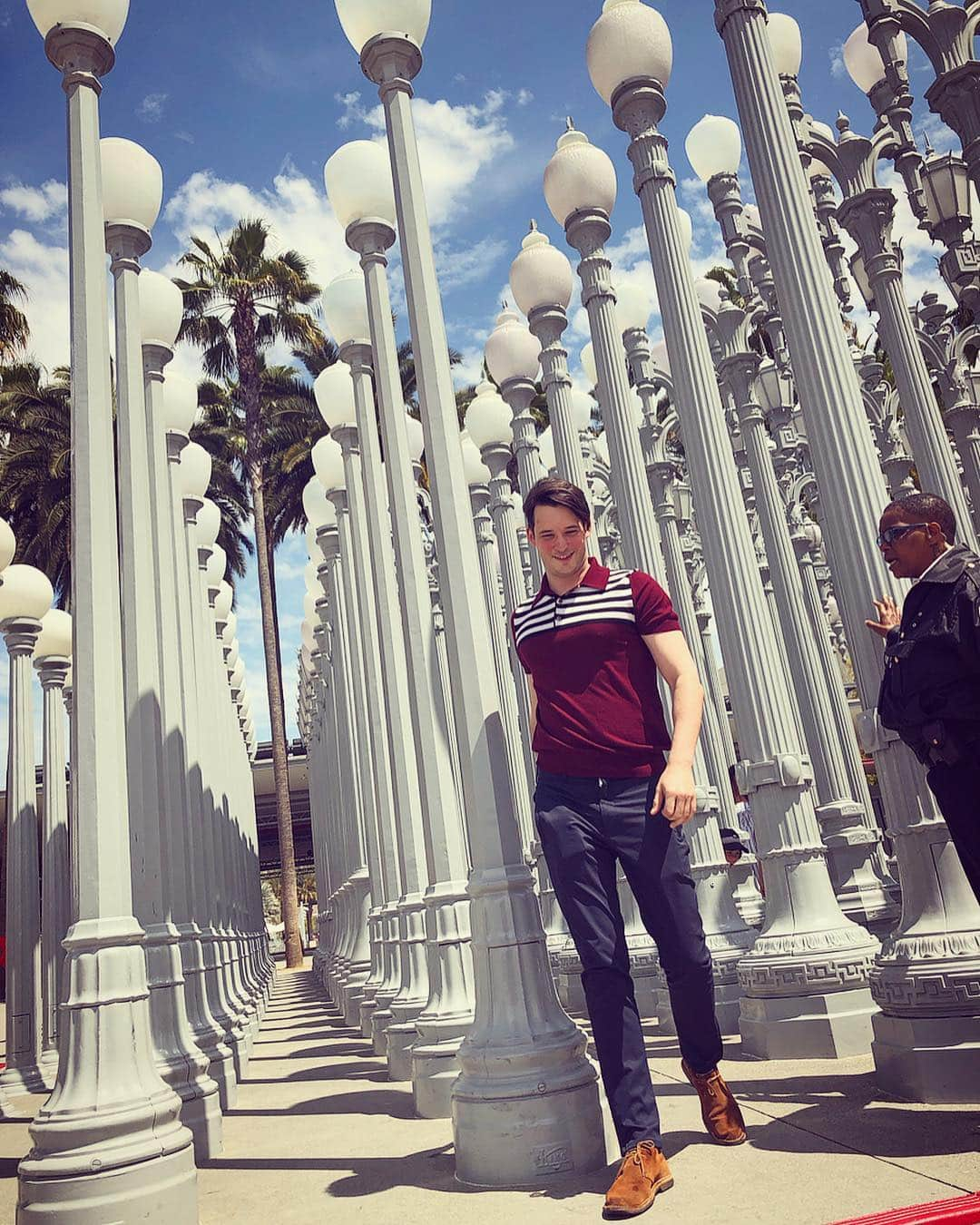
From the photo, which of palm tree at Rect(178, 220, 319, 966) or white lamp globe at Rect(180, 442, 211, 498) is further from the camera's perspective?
palm tree at Rect(178, 220, 319, 966)

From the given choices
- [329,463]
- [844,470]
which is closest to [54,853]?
[329,463]

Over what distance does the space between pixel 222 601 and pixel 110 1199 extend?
1402 centimetres

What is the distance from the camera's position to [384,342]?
6895mm

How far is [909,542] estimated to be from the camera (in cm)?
394

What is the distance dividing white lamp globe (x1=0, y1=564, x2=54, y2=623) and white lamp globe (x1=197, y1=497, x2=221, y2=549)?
6.39 feet

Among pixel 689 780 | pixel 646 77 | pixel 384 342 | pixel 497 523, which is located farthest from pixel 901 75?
pixel 689 780

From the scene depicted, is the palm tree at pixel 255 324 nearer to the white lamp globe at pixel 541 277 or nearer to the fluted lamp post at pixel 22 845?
the fluted lamp post at pixel 22 845

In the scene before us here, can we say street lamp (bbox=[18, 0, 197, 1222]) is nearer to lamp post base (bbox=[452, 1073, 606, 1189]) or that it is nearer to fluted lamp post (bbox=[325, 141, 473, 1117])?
lamp post base (bbox=[452, 1073, 606, 1189])

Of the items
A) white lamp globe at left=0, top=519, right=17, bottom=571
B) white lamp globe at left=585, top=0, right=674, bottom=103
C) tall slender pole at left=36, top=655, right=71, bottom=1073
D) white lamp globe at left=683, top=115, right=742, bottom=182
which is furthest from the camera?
tall slender pole at left=36, top=655, right=71, bottom=1073

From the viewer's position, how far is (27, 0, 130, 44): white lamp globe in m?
5.60

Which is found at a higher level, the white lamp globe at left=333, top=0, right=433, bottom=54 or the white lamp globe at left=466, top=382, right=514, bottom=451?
the white lamp globe at left=466, top=382, right=514, bottom=451

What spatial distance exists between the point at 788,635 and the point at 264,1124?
19.9 ft

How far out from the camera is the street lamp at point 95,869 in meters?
3.89

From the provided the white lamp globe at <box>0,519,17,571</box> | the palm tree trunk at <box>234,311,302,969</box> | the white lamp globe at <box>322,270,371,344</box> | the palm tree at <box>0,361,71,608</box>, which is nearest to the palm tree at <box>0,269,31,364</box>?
the palm tree at <box>0,361,71,608</box>
